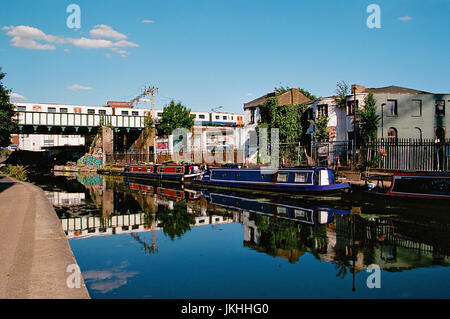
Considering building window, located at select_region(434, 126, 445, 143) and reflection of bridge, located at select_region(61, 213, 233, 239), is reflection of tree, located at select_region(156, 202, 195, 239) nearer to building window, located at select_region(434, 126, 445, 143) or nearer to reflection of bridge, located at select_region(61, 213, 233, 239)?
reflection of bridge, located at select_region(61, 213, 233, 239)

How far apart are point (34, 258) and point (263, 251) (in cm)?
614

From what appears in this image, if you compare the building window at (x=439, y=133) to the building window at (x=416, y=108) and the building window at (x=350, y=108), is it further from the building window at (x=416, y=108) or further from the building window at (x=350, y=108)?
the building window at (x=350, y=108)

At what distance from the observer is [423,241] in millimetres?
11336

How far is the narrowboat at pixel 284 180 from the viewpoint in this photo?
68.0 feet

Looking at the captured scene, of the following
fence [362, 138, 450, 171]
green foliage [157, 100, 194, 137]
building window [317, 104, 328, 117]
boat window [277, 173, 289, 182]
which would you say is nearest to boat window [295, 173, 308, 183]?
boat window [277, 173, 289, 182]

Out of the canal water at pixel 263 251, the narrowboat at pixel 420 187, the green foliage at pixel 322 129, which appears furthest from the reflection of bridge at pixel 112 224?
the green foliage at pixel 322 129

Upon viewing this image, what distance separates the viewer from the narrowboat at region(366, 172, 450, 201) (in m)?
16.3

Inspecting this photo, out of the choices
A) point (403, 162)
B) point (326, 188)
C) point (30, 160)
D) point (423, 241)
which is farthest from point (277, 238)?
point (30, 160)

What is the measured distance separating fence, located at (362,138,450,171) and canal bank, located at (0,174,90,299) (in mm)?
19941

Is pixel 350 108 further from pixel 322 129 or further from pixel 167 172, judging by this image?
pixel 167 172

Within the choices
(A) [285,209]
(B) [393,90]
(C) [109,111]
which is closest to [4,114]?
(A) [285,209]

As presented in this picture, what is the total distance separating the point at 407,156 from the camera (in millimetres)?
24625
